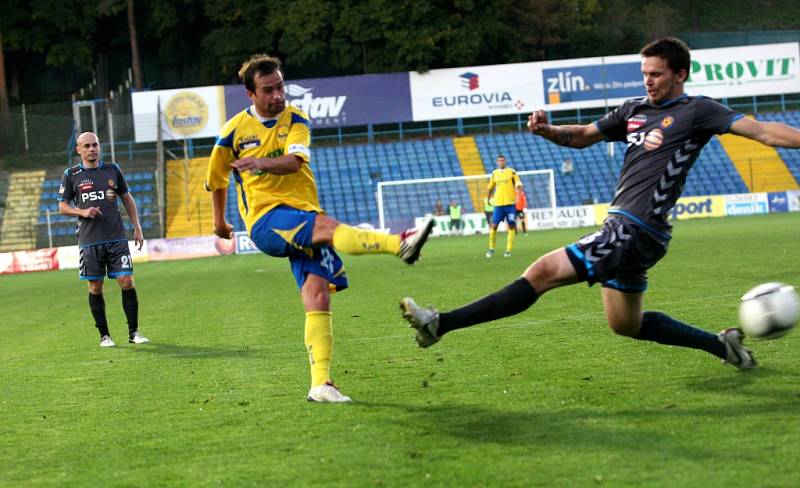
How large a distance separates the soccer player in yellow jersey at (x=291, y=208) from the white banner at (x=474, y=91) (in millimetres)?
44773

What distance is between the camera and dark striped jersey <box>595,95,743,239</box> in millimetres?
5863

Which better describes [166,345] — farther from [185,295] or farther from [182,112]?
[182,112]

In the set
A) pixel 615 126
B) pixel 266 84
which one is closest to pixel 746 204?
pixel 615 126

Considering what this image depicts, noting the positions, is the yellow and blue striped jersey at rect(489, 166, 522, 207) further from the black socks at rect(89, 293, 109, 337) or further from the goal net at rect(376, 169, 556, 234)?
the goal net at rect(376, 169, 556, 234)

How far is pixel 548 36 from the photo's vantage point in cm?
5962

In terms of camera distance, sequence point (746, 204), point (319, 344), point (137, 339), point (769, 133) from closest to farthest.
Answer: point (769, 133) → point (319, 344) → point (137, 339) → point (746, 204)

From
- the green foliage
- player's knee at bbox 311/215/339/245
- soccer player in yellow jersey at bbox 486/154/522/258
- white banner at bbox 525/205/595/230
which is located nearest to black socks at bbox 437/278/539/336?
player's knee at bbox 311/215/339/245

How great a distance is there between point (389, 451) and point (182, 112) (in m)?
45.3

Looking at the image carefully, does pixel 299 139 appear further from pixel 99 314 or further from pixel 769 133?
pixel 99 314

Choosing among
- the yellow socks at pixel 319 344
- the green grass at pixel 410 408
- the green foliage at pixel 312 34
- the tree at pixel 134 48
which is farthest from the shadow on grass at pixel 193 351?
the tree at pixel 134 48

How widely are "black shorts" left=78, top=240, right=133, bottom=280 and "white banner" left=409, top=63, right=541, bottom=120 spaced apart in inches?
1598

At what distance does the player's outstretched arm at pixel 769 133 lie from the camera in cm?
545

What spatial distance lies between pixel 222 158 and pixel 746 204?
3926 cm

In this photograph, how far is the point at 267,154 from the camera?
21.6 feet
